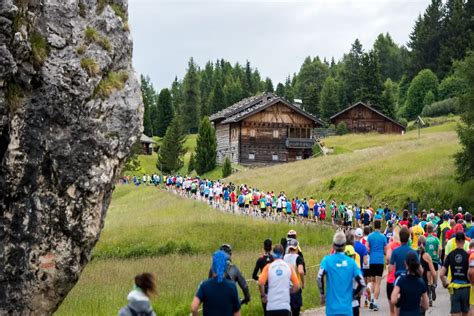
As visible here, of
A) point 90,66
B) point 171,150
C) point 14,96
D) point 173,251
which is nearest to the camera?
point 14,96

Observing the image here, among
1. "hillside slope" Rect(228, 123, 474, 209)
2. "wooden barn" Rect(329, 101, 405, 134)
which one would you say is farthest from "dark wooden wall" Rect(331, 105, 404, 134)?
"hillside slope" Rect(228, 123, 474, 209)

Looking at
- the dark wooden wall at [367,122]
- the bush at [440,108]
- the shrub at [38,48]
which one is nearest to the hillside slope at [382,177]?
the dark wooden wall at [367,122]

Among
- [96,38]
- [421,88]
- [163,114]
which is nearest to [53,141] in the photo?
[96,38]

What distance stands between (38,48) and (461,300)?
9439mm

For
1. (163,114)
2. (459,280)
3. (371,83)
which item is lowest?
(459,280)

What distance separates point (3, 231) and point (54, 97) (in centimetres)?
273

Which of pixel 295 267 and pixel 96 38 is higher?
pixel 96 38

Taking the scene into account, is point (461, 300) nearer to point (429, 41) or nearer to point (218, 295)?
point (218, 295)

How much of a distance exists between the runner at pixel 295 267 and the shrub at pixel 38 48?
6.04 metres

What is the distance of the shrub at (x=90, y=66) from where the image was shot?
13.2 metres

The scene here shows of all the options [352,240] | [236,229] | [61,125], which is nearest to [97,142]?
[61,125]

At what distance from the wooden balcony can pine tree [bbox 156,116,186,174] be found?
16412 mm

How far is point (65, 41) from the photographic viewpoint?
523 inches

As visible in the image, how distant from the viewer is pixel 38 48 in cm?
1260
